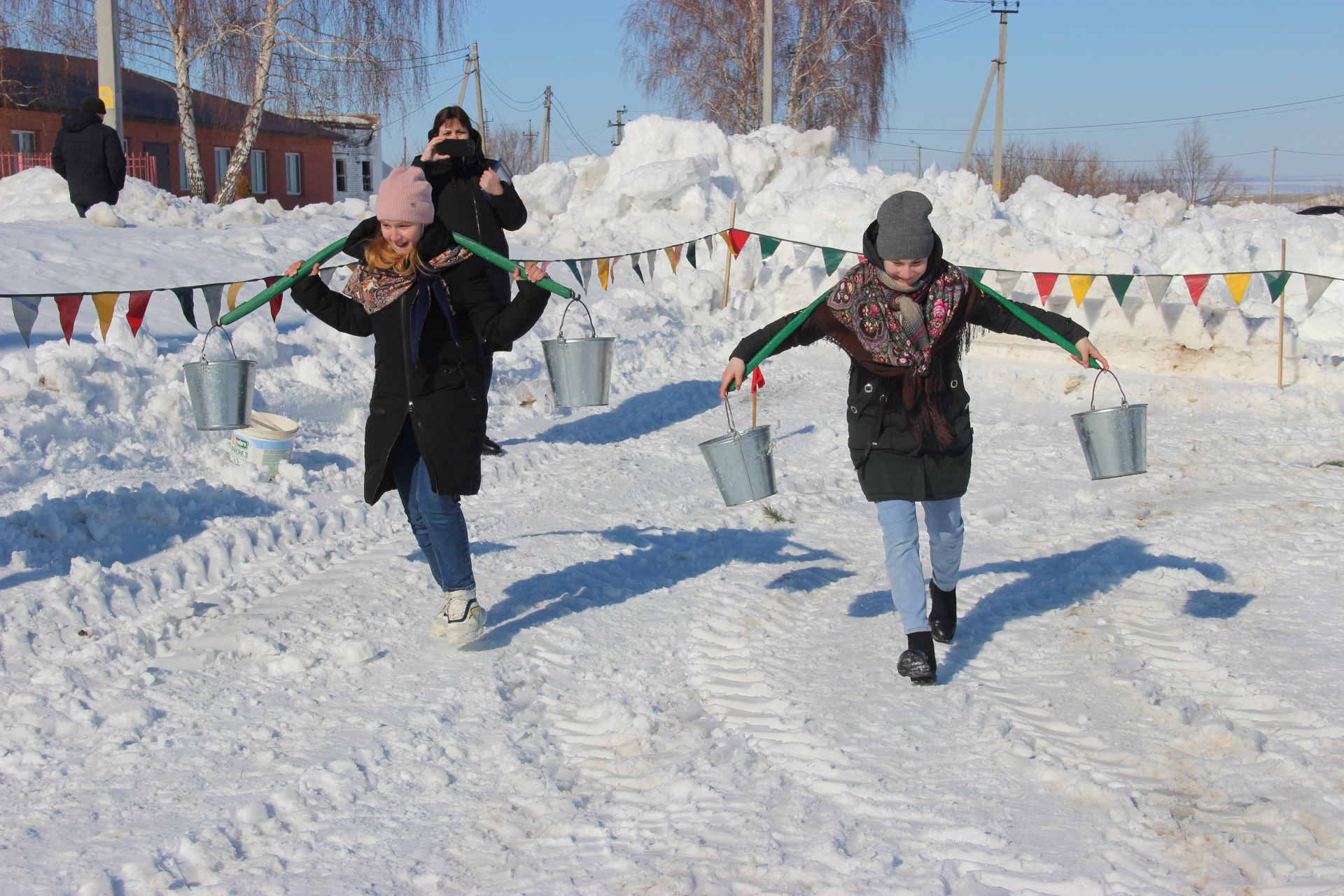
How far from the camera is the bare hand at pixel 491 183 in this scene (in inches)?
232

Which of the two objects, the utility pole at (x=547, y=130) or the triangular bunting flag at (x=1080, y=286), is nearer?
the triangular bunting flag at (x=1080, y=286)

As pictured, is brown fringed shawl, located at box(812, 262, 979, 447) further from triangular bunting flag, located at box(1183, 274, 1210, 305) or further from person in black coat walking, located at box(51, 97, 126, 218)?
person in black coat walking, located at box(51, 97, 126, 218)

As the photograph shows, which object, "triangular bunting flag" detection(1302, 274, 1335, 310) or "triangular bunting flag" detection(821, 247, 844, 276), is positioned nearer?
"triangular bunting flag" detection(1302, 274, 1335, 310)

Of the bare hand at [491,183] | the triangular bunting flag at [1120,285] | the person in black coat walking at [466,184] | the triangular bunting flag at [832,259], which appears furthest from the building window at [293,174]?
the bare hand at [491,183]

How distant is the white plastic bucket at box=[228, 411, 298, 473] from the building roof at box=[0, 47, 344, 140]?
2144cm

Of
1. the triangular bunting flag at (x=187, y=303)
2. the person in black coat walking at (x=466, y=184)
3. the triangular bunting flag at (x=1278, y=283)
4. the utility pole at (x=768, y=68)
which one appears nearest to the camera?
the person in black coat walking at (x=466, y=184)

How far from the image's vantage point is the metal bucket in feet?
14.4

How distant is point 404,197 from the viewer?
3885 mm

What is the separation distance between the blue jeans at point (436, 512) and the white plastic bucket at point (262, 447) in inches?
93.1

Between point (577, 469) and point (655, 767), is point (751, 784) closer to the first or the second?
point (655, 767)

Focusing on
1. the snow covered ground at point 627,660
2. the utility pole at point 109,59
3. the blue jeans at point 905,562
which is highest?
the utility pole at point 109,59

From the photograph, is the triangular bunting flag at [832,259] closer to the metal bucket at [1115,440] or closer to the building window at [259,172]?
the metal bucket at [1115,440]

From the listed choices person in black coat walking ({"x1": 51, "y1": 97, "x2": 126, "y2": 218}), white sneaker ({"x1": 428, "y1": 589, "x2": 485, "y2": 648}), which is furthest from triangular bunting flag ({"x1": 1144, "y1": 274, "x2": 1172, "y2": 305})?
person in black coat walking ({"x1": 51, "y1": 97, "x2": 126, "y2": 218})

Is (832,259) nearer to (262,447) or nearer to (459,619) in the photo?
(262,447)
